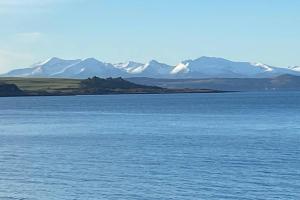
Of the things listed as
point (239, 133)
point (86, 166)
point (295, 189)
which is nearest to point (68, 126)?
point (239, 133)

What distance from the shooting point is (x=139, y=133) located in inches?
2803

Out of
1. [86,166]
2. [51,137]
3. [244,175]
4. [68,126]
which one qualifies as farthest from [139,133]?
[244,175]

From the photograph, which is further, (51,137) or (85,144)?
(51,137)

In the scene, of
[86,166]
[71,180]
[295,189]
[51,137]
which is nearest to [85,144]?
[51,137]

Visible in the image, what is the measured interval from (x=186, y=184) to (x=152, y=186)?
68.1 inches

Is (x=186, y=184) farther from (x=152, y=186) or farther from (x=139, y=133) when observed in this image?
(x=139, y=133)

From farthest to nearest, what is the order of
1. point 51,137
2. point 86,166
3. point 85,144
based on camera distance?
point 51,137 < point 85,144 < point 86,166

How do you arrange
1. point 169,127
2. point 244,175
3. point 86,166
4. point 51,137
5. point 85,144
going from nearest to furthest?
point 244,175 → point 86,166 → point 85,144 → point 51,137 → point 169,127

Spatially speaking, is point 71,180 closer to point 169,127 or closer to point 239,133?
point 239,133

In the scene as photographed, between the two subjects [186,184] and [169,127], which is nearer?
[186,184]

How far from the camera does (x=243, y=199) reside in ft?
108

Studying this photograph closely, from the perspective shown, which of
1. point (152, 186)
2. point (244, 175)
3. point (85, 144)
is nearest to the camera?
point (152, 186)

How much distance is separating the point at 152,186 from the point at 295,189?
689 cm

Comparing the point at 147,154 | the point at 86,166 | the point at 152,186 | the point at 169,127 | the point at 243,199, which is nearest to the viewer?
the point at 243,199
